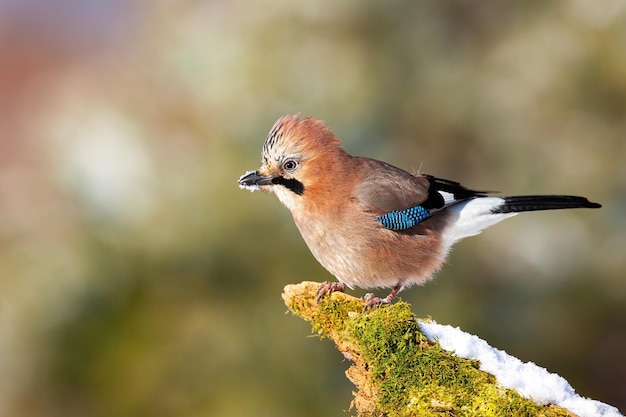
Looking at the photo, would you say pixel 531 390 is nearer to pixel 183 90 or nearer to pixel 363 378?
pixel 363 378

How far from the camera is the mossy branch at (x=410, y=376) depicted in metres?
3.24

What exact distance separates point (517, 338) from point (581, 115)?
6.99ft

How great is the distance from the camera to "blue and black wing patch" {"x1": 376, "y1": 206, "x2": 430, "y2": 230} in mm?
4789

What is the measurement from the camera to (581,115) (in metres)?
7.45

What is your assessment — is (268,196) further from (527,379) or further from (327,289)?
(527,379)

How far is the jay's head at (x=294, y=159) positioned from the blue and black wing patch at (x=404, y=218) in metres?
0.44

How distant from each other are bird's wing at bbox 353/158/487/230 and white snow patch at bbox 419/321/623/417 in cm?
137

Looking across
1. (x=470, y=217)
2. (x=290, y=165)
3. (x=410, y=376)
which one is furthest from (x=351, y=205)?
(x=410, y=376)

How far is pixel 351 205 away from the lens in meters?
4.73

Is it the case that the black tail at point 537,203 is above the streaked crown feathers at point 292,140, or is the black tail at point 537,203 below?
above

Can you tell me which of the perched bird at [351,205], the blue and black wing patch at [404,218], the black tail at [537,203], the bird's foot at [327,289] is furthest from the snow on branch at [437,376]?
the black tail at [537,203]

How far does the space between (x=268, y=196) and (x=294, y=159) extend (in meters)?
1.94

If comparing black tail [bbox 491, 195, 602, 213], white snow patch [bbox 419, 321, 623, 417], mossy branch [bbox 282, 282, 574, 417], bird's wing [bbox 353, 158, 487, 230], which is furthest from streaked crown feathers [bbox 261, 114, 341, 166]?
white snow patch [bbox 419, 321, 623, 417]

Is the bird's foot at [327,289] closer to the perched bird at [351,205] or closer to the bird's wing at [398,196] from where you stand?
the perched bird at [351,205]
